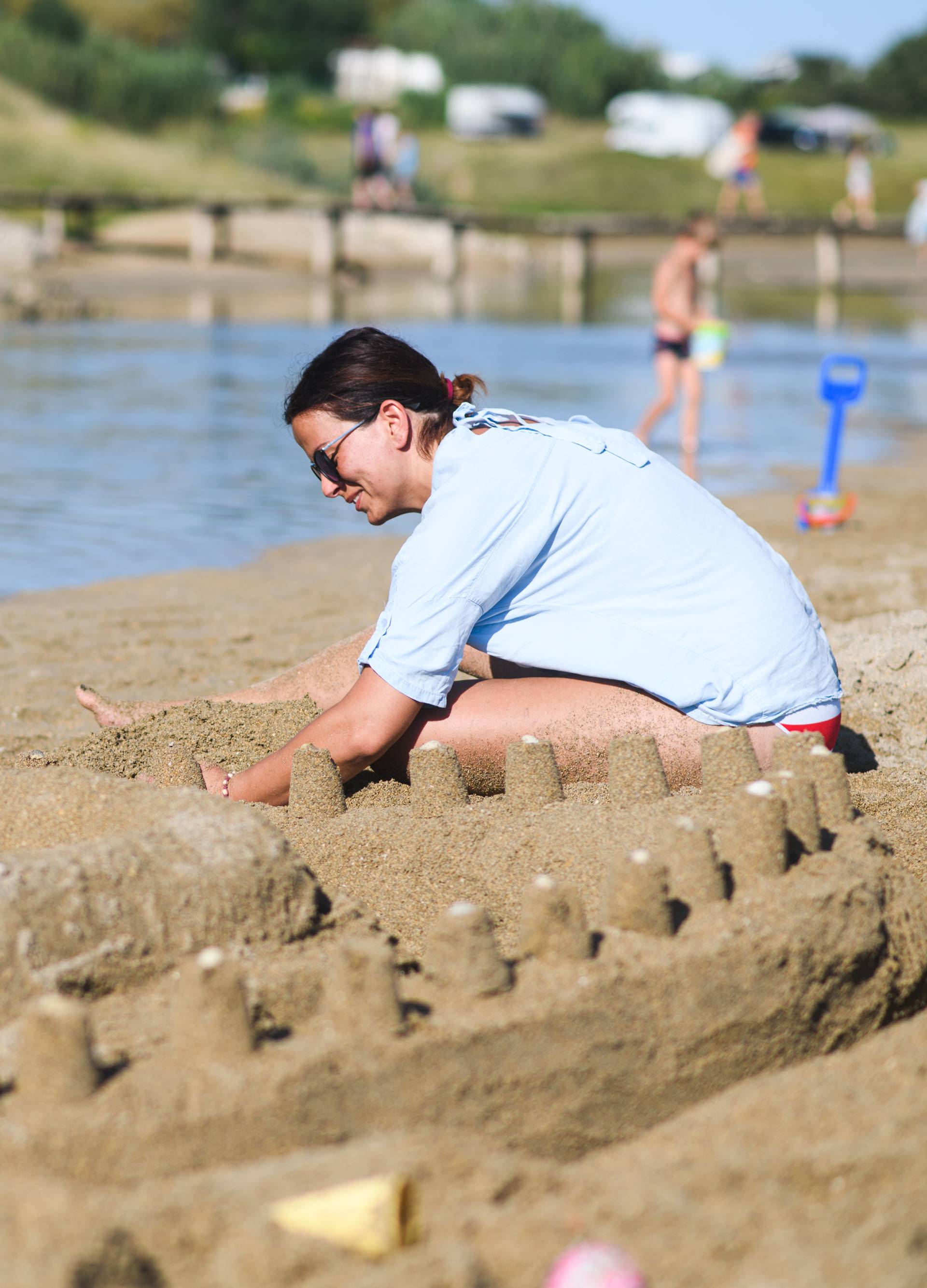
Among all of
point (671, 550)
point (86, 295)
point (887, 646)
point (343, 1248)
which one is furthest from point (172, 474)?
point (86, 295)

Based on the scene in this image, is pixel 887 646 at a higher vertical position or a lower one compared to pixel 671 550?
lower

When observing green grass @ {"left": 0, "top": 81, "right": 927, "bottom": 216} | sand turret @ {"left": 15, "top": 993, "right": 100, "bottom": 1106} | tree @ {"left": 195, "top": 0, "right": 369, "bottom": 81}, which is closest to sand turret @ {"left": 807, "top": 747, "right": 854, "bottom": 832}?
sand turret @ {"left": 15, "top": 993, "right": 100, "bottom": 1106}

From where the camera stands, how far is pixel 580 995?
2100 millimetres

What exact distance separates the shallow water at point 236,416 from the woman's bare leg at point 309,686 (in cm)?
69

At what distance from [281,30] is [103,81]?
86.4 feet

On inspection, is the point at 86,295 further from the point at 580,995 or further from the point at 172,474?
the point at 580,995

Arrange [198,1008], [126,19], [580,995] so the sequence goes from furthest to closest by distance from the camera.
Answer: [126,19] < [580,995] < [198,1008]

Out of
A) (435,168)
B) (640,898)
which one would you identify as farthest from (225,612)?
(435,168)

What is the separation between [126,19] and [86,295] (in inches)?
1522

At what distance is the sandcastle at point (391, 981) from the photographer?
185 centimetres

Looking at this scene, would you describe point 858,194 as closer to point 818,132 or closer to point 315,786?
point 818,132

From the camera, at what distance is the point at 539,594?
2998 millimetres

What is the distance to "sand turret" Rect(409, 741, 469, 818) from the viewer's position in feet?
9.78

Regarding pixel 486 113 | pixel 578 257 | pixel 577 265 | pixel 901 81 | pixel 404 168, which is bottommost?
pixel 577 265
